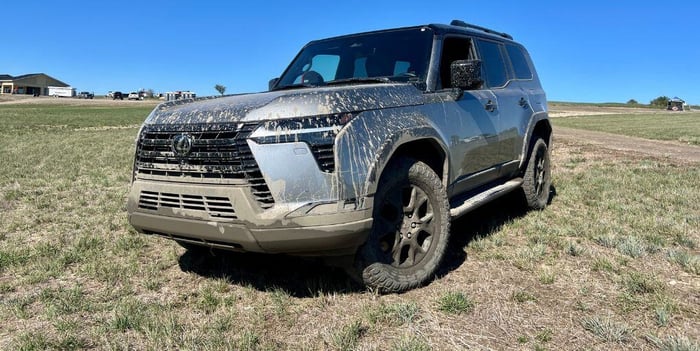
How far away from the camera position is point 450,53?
4324mm

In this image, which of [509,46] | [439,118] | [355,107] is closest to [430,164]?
[439,118]

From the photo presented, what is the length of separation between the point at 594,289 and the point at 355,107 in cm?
207

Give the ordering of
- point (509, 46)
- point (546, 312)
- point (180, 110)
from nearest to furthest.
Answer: point (546, 312)
point (180, 110)
point (509, 46)

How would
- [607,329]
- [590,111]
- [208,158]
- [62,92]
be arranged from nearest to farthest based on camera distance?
1. [607,329]
2. [208,158]
3. [590,111]
4. [62,92]

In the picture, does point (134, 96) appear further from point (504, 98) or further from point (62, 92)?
point (504, 98)

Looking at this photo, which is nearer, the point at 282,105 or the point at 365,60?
the point at 282,105

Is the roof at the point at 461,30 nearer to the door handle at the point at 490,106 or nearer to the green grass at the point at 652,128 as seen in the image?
the door handle at the point at 490,106

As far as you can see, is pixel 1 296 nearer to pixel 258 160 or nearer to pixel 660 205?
pixel 258 160

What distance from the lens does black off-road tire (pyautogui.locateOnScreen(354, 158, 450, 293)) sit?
313cm

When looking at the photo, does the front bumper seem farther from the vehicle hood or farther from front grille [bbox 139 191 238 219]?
the vehicle hood

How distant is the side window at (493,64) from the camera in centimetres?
487

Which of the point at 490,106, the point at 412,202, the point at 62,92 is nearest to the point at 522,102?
the point at 490,106

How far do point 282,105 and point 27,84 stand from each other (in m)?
139

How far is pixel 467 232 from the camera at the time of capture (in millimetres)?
4922
